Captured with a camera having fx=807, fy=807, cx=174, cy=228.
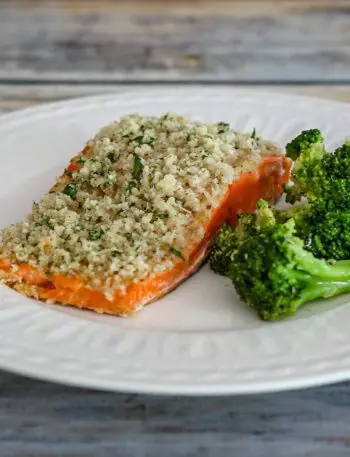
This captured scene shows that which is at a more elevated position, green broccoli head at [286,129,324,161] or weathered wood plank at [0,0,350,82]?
green broccoli head at [286,129,324,161]

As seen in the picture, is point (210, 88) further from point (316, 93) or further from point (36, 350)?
point (36, 350)

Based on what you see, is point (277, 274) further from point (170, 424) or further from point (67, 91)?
point (67, 91)

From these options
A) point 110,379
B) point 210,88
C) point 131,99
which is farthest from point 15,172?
point 110,379

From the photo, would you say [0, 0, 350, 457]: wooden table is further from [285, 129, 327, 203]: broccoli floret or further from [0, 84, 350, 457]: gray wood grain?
[285, 129, 327, 203]: broccoli floret

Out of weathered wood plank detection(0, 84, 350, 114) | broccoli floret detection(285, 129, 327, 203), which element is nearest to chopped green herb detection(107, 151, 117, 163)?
broccoli floret detection(285, 129, 327, 203)

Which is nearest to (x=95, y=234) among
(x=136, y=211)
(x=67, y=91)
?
(x=136, y=211)

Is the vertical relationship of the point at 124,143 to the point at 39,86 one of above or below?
above
